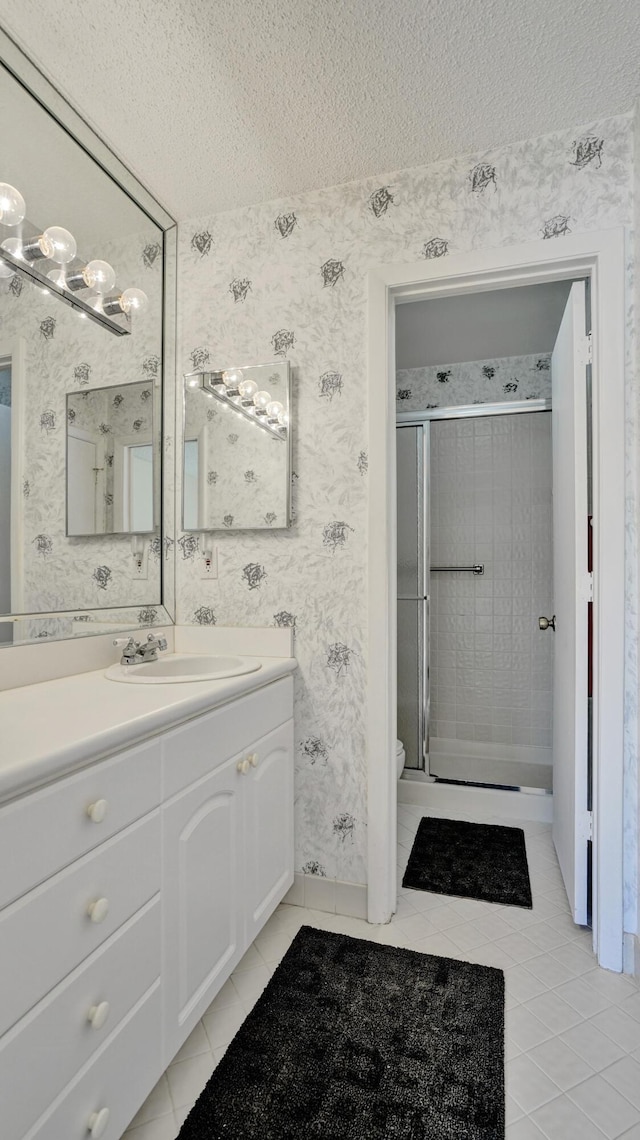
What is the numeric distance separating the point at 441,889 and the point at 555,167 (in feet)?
7.75

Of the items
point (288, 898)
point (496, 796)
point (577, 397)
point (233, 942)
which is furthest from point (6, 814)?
point (496, 796)

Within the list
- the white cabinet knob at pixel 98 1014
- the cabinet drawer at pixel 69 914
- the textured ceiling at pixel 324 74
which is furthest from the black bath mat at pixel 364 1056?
the textured ceiling at pixel 324 74

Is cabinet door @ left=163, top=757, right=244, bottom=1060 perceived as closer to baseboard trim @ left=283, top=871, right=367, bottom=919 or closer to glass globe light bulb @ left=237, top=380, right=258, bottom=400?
baseboard trim @ left=283, top=871, right=367, bottom=919

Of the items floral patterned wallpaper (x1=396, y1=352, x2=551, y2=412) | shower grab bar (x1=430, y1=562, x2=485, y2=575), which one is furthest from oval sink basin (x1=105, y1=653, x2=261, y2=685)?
floral patterned wallpaper (x1=396, y1=352, x2=551, y2=412)

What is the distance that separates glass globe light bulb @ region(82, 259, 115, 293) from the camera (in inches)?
63.6

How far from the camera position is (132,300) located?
180 centimetres

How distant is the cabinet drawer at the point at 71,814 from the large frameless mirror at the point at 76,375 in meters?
0.59

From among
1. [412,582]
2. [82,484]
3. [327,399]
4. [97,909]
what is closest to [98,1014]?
[97,909]

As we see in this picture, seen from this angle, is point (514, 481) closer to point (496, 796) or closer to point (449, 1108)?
point (496, 796)

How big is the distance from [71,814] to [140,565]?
1163 millimetres

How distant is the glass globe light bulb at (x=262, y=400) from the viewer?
1931 mm

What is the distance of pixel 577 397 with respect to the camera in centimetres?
176

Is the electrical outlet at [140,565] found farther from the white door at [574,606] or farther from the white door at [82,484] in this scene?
the white door at [574,606]

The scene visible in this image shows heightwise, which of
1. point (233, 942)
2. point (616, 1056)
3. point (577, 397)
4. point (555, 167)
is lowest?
point (616, 1056)
